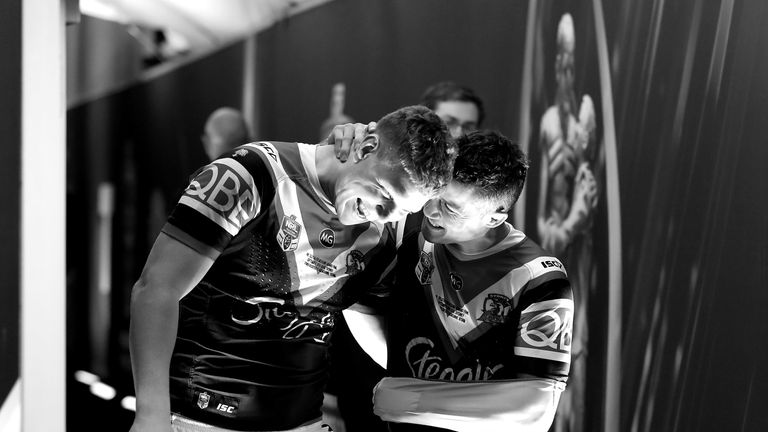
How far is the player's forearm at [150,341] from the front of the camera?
1461 millimetres

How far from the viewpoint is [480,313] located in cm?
183

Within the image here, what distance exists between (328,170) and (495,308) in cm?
50

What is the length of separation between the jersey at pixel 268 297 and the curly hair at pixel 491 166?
0.25 metres

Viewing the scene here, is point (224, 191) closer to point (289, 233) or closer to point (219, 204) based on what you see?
point (219, 204)

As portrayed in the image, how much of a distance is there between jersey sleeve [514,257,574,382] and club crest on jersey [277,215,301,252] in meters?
0.53

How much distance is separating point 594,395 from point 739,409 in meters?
0.58

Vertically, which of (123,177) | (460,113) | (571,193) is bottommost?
(123,177)

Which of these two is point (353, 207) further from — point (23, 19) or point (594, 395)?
point (594, 395)

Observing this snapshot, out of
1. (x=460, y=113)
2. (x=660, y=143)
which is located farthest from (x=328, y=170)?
(x=660, y=143)

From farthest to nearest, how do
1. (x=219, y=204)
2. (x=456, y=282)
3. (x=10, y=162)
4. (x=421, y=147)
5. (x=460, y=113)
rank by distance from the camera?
(x=460, y=113), (x=456, y=282), (x=421, y=147), (x=219, y=204), (x=10, y=162)

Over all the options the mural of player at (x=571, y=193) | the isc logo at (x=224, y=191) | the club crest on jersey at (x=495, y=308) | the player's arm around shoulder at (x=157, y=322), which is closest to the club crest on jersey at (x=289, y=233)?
the isc logo at (x=224, y=191)

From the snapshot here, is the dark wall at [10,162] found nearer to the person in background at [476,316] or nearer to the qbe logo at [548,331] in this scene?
the person in background at [476,316]

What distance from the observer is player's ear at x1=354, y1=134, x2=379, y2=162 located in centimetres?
169

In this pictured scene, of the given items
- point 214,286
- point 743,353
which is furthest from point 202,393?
point 743,353
